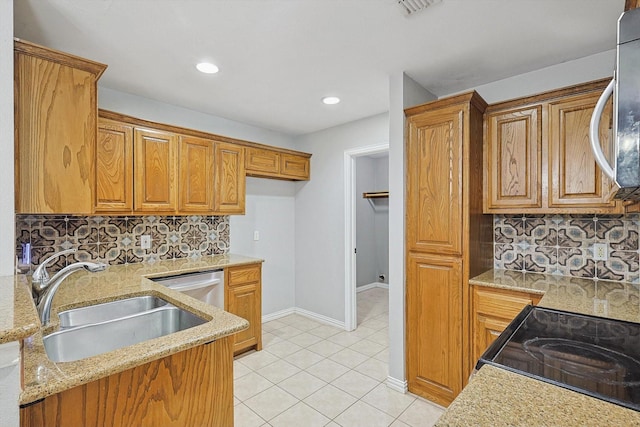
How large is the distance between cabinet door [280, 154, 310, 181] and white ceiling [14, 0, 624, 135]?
1.12 m

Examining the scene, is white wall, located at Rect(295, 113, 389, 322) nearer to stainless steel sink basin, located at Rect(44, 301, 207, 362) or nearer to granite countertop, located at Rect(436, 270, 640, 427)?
stainless steel sink basin, located at Rect(44, 301, 207, 362)

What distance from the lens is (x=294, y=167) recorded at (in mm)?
3984

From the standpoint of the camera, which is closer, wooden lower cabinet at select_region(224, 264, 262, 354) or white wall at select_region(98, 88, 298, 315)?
wooden lower cabinet at select_region(224, 264, 262, 354)

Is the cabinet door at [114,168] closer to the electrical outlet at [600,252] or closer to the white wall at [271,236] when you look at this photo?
the white wall at [271,236]

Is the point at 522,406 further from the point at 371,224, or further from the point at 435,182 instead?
the point at 371,224

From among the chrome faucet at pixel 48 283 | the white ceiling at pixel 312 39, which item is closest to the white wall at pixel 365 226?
the white ceiling at pixel 312 39

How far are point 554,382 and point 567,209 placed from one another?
1676 mm

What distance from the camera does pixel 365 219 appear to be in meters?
5.81

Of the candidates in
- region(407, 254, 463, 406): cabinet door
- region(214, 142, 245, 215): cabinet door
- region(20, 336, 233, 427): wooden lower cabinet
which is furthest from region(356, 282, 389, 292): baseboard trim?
region(20, 336, 233, 427): wooden lower cabinet

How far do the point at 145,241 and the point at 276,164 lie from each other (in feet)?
5.25

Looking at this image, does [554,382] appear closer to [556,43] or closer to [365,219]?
[556,43]

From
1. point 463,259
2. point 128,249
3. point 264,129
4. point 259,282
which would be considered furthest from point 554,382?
point 264,129

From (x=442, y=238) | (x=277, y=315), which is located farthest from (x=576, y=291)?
(x=277, y=315)

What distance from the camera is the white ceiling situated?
1700mm
